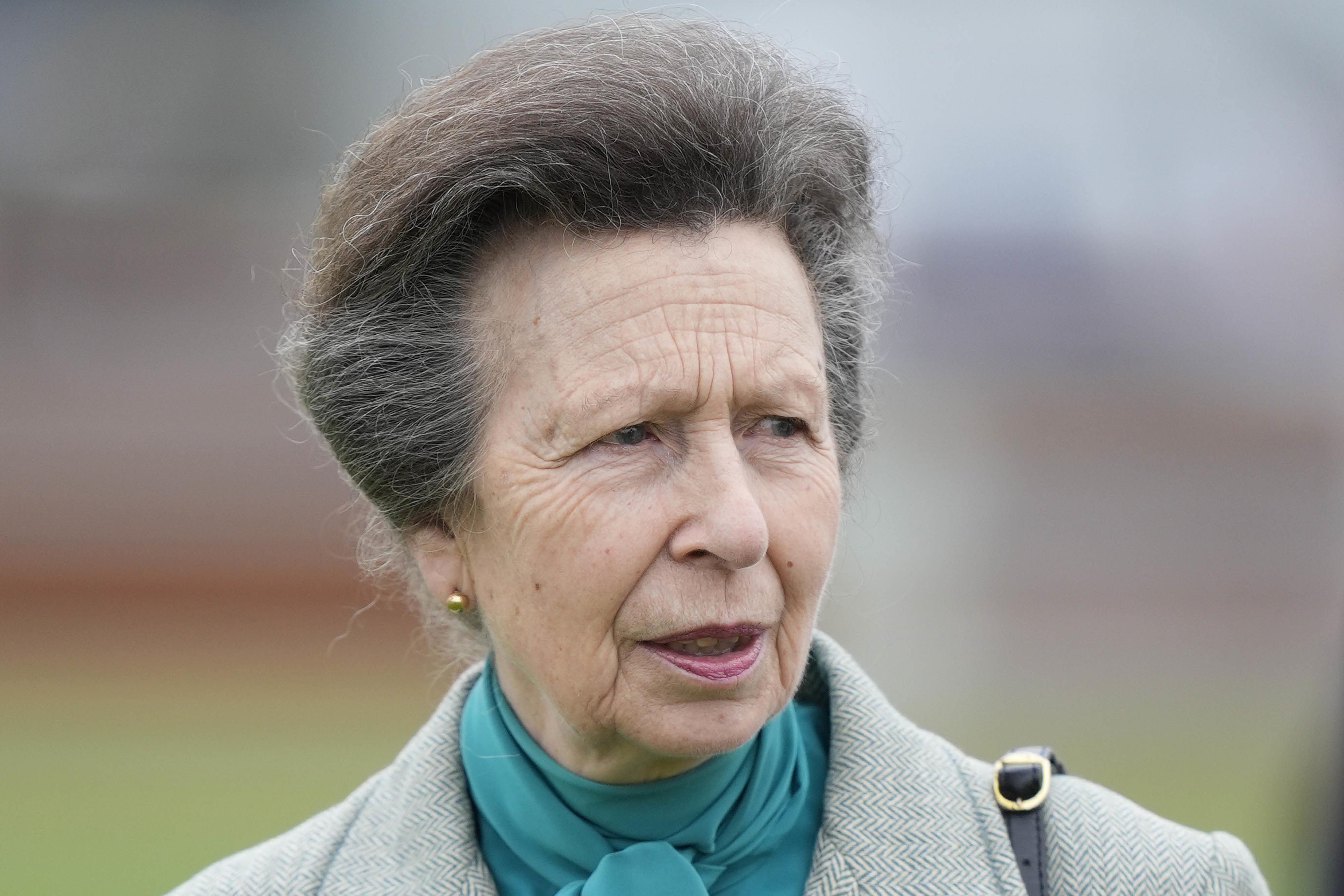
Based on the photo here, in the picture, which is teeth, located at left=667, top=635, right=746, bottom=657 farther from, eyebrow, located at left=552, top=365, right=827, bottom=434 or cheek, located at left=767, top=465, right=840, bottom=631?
eyebrow, located at left=552, top=365, right=827, bottom=434

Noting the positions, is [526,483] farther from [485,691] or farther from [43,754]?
[43,754]

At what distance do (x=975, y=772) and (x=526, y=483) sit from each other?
1102 millimetres

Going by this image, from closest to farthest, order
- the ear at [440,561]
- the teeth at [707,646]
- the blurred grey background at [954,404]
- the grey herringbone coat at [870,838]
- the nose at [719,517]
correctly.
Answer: the nose at [719,517] → the teeth at [707,646] → the grey herringbone coat at [870,838] → the ear at [440,561] → the blurred grey background at [954,404]

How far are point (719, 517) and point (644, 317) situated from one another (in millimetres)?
377

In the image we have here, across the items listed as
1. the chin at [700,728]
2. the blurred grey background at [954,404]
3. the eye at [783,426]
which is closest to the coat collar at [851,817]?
the chin at [700,728]

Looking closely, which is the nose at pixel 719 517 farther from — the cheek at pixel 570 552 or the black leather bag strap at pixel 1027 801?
the black leather bag strap at pixel 1027 801

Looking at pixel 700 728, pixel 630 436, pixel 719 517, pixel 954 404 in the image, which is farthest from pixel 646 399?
pixel 954 404

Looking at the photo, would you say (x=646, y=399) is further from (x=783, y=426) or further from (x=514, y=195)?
(x=514, y=195)

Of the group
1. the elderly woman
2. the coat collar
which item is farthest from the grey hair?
the coat collar

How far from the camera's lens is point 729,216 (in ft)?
6.88

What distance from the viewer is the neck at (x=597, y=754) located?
2107mm

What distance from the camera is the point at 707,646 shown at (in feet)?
6.53

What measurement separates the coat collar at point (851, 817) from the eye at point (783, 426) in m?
0.63

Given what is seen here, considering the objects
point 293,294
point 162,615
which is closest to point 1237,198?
point 293,294
